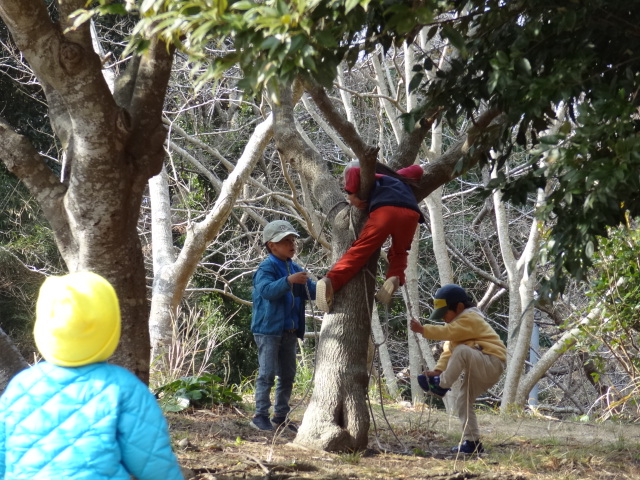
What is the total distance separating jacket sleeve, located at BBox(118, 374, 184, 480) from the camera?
2367mm

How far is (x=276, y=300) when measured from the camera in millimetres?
5941

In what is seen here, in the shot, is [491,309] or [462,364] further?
[491,309]

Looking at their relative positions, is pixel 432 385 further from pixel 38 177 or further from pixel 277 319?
pixel 38 177

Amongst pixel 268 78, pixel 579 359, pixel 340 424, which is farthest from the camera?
pixel 579 359

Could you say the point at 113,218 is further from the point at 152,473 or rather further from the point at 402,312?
the point at 402,312

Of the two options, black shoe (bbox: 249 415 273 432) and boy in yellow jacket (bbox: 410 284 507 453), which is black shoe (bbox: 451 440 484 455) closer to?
boy in yellow jacket (bbox: 410 284 507 453)

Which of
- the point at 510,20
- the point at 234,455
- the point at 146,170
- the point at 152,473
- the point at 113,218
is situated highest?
the point at 510,20

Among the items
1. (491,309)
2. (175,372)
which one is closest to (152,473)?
(175,372)

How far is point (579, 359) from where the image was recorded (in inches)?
603

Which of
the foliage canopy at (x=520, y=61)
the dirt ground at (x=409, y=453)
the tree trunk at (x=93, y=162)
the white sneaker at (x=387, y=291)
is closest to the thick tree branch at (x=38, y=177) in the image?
the tree trunk at (x=93, y=162)

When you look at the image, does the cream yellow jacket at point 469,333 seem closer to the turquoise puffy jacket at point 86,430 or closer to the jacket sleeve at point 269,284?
the jacket sleeve at point 269,284

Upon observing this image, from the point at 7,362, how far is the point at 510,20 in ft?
9.62

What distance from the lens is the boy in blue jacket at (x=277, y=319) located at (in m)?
5.83

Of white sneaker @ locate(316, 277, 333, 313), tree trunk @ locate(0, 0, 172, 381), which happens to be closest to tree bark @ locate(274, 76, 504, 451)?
white sneaker @ locate(316, 277, 333, 313)
